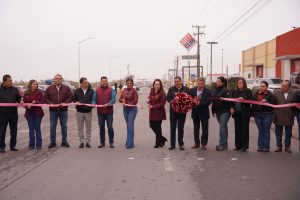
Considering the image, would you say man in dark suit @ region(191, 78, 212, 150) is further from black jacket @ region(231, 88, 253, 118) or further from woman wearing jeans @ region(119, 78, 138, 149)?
woman wearing jeans @ region(119, 78, 138, 149)

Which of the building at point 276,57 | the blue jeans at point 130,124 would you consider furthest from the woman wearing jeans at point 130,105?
the building at point 276,57

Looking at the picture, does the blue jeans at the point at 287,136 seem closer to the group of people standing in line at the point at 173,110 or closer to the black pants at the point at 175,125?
the group of people standing in line at the point at 173,110

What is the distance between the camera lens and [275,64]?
53938 mm

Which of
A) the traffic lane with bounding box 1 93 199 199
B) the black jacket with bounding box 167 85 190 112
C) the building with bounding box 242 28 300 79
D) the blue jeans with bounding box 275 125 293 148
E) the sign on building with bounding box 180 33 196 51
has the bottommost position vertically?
the traffic lane with bounding box 1 93 199 199

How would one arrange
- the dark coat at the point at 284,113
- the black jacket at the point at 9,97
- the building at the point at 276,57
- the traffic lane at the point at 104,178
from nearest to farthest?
the traffic lane at the point at 104,178
the dark coat at the point at 284,113
the black jacket at the point at 9,97
the building at the point at 276,57

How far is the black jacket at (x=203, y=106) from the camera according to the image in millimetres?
10133

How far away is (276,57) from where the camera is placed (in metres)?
45.6

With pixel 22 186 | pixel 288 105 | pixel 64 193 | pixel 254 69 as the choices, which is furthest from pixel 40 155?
pixel 254 69

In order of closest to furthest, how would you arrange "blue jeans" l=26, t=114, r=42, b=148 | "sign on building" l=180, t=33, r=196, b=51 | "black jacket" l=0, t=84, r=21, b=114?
1. "black jacket" l=0, t=84, r=21, b=114
2. "blue jeans" l=26, t=114, r=42, b=148
3. "sign on building" l=180, t=33, r=196, b=51

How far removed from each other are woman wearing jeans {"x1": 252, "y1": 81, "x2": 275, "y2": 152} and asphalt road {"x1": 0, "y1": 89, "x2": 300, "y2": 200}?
1.17 feet

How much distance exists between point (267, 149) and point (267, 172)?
Answer: 2423mm

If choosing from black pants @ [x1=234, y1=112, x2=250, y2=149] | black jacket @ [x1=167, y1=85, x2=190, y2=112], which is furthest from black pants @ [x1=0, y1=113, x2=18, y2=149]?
black pants @ [x1=234, y1=112, x2=250, y2=149]

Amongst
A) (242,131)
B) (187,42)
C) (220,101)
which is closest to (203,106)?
(220,101)

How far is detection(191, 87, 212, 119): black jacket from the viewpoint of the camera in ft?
33.2
